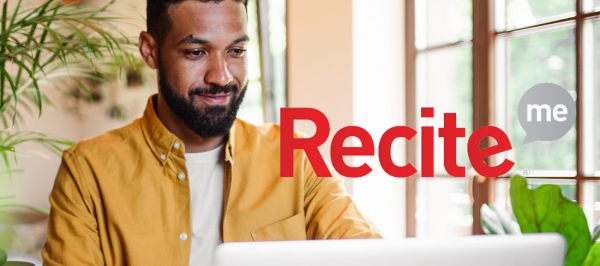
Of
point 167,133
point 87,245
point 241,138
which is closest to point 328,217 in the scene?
point 241,138

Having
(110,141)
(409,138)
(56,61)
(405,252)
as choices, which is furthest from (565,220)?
(56,61)

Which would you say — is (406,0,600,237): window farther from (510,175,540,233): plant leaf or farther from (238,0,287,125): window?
(510,175,540,233): plant leaf

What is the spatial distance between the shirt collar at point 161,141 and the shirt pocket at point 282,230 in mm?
218

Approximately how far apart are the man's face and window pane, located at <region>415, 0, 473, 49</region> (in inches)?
47.5

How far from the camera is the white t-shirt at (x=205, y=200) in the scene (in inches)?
61.6

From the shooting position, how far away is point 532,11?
7.87 feet

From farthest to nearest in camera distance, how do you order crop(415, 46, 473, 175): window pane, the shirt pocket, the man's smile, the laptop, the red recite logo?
crop(415, 46, 473, 175): window pane
the red recite logo
the man's smile
the shirt pocket
the laptop

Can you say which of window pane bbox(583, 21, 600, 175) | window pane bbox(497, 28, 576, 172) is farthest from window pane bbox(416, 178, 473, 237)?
window pane bbox(583, 21, 600, 175)

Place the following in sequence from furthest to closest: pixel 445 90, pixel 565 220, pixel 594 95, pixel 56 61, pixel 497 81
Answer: pixel 445 90 → pixel 497 81 → pixel 56 61 → pixel 594 95 → pixel 565 220

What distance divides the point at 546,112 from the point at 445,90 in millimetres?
443

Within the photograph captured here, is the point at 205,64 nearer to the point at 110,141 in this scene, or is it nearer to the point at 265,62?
the point at 110,141

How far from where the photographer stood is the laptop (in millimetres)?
693

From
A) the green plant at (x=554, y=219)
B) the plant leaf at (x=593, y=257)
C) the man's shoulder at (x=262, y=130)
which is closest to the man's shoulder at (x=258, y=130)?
Answer: the man's shoulder at (x=262, y=130)

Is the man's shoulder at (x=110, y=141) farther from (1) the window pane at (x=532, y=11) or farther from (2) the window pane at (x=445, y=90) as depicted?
(1) the window pane at (x=532, y=11)
